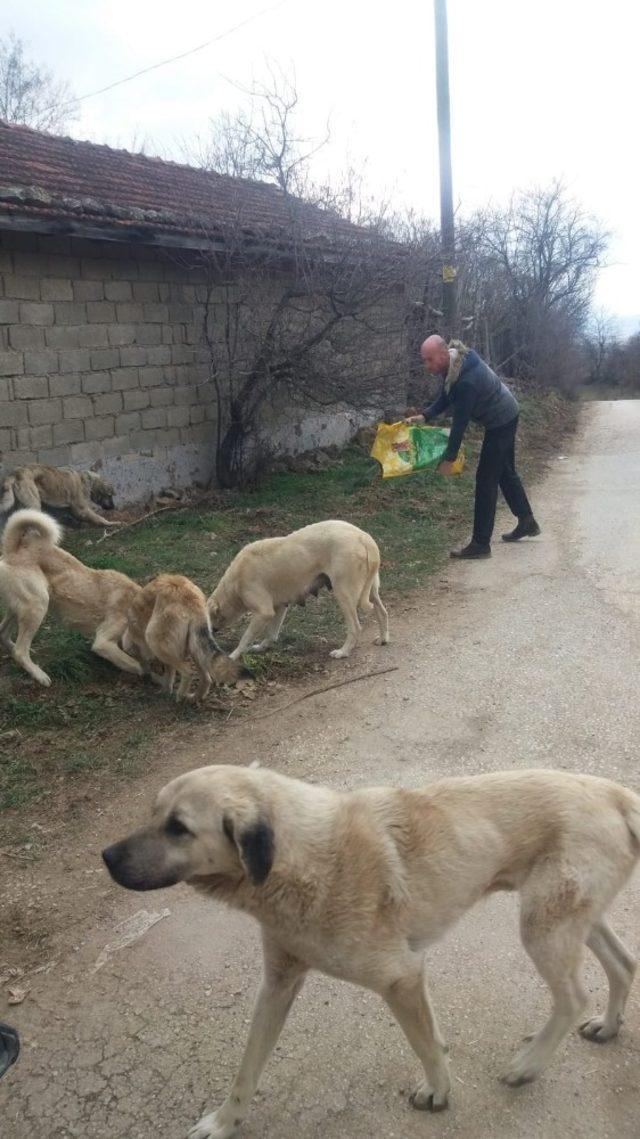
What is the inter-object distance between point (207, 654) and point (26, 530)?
1696mm

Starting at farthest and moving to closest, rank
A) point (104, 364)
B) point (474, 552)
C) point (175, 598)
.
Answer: point (104, 364), point (474, 552), point (175, 598)

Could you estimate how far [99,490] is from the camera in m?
10.9

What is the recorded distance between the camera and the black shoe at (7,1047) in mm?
2364

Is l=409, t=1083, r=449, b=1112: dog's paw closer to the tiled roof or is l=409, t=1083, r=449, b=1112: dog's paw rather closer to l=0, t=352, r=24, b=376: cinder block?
l=0, t=352, r=24, b=376: cinder block

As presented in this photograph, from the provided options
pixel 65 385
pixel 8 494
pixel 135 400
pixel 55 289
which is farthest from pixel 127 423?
pixel 8 494

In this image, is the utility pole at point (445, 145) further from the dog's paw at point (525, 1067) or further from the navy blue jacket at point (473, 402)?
the dog's paw at point (525, 1067)

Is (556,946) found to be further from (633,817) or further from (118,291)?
(118,291)

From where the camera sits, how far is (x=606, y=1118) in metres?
2.62

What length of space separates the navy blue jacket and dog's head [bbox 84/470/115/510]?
4330 millimetres

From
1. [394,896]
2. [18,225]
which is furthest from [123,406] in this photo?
[394,896]

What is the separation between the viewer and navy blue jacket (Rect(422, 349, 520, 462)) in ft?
30.5

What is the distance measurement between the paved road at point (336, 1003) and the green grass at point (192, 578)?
49cm

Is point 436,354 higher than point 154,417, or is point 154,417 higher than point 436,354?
point 436,354

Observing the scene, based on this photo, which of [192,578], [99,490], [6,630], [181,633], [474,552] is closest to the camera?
[181,633]
